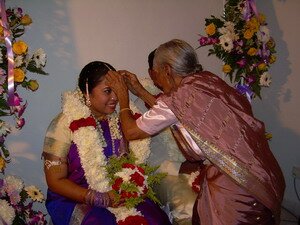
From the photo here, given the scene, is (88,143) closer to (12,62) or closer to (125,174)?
(125,174)

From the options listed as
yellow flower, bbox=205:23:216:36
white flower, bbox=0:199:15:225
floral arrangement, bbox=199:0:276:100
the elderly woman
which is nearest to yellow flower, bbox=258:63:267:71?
floral arrangement, bbox=199:0:276:100

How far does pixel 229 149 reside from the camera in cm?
177

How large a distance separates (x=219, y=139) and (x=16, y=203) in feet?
5.75

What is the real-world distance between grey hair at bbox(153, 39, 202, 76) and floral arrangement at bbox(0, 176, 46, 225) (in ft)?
5.16

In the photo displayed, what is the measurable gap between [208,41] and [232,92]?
1656 mm

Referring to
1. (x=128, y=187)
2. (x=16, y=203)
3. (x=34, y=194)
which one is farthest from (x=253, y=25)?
(x=16, y=203)

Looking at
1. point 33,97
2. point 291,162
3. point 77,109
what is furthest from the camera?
point 291,162

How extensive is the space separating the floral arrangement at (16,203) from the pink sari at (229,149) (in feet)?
4.86

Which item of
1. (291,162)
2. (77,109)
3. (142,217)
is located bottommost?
(291,162)

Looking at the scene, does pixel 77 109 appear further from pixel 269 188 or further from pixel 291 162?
pixel 291 162

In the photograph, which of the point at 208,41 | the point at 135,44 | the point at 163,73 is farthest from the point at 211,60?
the point at 163,73

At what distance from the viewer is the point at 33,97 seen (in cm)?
288

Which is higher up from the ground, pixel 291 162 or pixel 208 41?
pixel 208 41

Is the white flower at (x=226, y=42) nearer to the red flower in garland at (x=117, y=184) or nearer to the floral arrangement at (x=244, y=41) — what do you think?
the floral arrangement at (x=244, y=41)
